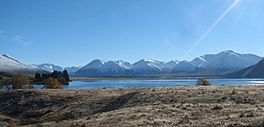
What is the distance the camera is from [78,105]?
2260 inches

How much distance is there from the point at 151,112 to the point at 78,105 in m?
22.2

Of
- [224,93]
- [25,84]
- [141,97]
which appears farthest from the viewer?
[25,84]

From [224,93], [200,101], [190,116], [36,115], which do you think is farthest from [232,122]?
[36,115]

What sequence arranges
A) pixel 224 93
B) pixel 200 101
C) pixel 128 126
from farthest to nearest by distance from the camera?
1. pixel 224 93
2. pixel 200 101
3. pixel 128 126

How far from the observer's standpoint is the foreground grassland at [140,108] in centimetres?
3078

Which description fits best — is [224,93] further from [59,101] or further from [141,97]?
[59,101]

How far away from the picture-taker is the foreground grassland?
30778 millimetres

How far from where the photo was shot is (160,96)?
5391cm

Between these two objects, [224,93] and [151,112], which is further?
[224,93]

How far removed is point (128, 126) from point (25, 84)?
397 ft

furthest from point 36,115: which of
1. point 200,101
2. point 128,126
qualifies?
point 128,126

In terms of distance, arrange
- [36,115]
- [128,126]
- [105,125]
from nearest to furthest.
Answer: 1. [128,126]
2. [105,125]
3. [36,115]

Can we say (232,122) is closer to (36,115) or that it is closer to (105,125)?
(105,125)

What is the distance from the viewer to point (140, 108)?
4256 centimetres
